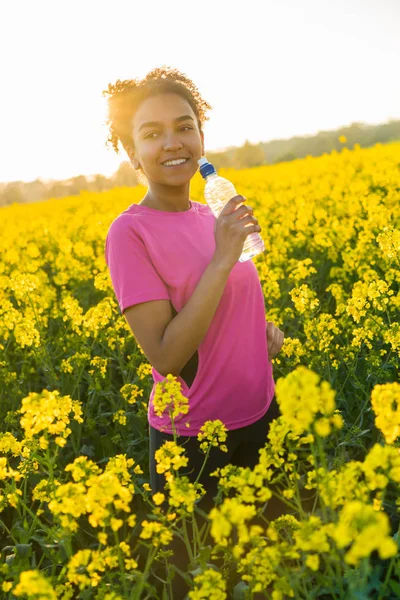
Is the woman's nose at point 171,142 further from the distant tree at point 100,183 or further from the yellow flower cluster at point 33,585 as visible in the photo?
the distant tree at point 100,183

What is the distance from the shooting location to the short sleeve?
213 cm

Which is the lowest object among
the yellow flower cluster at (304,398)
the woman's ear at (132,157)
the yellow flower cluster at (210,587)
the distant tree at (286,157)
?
the yellow flower cluster at (210,587)

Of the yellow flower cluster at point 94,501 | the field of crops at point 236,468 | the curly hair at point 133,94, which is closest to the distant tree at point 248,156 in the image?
the field of crops at point 236,468

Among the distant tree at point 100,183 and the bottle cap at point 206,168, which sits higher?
the distant tree at point 100,183

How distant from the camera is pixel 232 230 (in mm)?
1950

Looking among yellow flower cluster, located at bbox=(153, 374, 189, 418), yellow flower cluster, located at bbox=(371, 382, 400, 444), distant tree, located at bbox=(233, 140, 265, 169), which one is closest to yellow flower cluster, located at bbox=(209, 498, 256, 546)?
yellow flower cluster, located at bbox=(371, 382, 400, 444)

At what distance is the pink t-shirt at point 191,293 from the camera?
2.18m

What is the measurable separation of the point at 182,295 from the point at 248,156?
23097 millimetres

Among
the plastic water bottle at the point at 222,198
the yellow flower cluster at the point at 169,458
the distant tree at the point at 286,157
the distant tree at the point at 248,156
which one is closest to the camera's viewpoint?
the yellow flower cluster at the point at 169,458

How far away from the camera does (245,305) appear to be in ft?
7.75

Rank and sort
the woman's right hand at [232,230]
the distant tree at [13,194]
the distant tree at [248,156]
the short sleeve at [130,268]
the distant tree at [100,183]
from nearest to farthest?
the woman's right hand at [232,230] → the short sleeve at [130,268] → the distant tree at [248,156] → the distant tree at [100,183] → the distant tree at [13,194]

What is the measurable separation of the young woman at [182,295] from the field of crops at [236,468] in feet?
0.39

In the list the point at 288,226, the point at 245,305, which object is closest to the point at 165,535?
the point at 245,305

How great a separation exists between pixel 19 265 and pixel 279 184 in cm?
460
